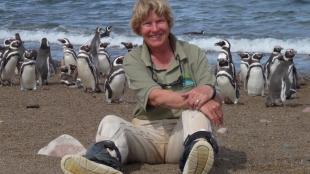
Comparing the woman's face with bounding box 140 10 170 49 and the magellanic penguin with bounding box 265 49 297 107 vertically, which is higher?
the woman's face with bounding box 140 10 170 49

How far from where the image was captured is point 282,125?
748 cm

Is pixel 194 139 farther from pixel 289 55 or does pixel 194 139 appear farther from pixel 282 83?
pixel 289 55

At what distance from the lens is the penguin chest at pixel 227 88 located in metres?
10.3

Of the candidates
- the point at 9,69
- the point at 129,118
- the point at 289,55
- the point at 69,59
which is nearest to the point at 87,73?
the point at 9,69

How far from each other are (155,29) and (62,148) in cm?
140

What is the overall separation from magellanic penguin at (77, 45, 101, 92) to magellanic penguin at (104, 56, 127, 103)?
97 centimetres

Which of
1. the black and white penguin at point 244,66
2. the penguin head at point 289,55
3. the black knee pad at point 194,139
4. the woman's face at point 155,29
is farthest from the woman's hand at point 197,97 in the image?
the black and white penguin at point 244,66

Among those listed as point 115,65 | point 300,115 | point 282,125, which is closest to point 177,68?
point 282,125

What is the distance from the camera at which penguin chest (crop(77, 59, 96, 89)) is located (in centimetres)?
1175

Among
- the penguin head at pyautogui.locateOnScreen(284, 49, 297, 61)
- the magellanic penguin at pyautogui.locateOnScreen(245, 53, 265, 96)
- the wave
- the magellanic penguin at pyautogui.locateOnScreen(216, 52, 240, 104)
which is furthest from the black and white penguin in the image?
the wave

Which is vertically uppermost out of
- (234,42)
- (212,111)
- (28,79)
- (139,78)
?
(139,78)

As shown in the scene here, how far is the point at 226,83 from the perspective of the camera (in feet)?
35.0

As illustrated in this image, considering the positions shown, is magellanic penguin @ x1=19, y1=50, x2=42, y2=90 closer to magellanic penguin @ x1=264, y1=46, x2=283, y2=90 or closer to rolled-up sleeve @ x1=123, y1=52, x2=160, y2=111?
magellanic penguin @ x1=264, y1=46, x2=283, y2=90

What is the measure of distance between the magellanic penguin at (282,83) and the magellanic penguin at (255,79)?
0.34 m
